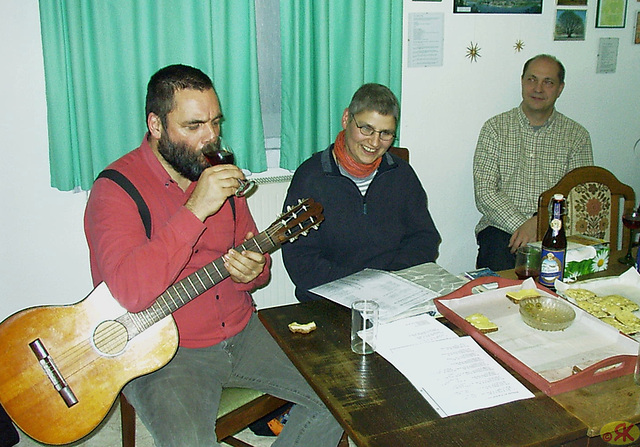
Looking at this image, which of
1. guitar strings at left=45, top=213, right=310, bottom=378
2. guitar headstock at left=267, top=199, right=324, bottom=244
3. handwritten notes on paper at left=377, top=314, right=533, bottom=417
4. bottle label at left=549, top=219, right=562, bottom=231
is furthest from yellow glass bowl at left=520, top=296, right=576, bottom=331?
guitar strings at left=45, top=213, right=310, bottom=378

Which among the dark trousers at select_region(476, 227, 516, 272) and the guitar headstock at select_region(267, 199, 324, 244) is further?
the dark trousers at select_region(476, 227, 516, 272)

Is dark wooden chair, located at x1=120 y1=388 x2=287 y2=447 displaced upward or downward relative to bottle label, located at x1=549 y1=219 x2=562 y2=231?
downward

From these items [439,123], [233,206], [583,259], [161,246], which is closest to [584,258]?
[583,259]

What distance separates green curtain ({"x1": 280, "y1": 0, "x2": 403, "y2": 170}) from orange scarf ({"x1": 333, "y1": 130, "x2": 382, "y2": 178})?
Result: 530 mm

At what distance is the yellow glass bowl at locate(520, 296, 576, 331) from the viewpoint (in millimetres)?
1286

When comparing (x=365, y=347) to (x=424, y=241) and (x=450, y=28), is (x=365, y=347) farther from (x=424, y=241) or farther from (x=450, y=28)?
(x=450, y=28)

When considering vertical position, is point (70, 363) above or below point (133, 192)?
below

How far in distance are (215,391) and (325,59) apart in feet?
5.15

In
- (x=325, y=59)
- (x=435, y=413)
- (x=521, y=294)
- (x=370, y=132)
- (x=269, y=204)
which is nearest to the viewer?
(x=435, y=413)

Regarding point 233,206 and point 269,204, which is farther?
point 269,204

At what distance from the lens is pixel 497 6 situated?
9.62ft

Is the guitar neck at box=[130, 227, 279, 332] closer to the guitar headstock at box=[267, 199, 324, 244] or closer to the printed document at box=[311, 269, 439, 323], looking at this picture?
the guitar headstock at box=[267, 199, 324, 244]

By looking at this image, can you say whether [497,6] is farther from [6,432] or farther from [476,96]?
[6,432]

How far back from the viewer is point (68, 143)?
219cm
